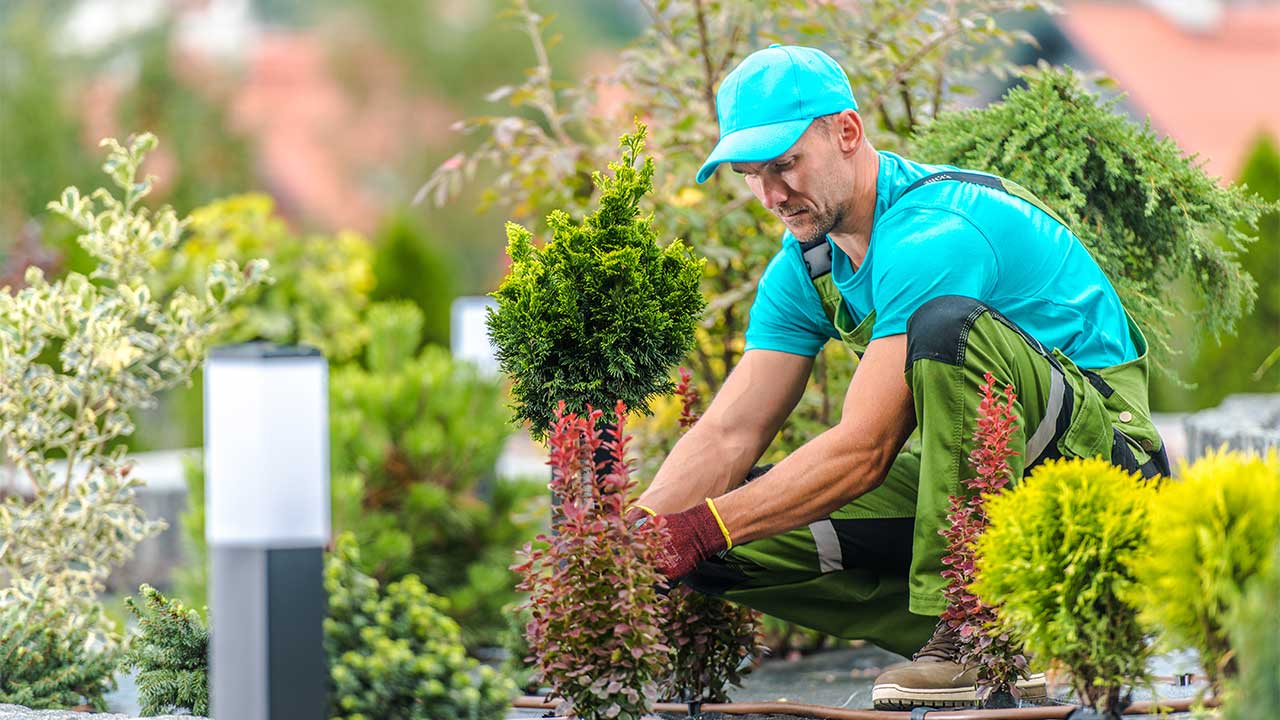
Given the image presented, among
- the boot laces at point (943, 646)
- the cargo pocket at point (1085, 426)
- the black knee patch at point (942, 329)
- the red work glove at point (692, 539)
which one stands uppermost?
the black knee patch at point (942, 329)

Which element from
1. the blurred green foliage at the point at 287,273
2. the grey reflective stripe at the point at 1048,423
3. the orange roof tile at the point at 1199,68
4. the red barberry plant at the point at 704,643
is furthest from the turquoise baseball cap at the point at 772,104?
the orange roof tile at the point at 1199,68

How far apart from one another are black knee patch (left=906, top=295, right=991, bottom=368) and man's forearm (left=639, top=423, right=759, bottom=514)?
575 mm

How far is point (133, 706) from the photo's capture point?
393cm

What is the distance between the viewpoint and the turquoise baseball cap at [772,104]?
2.96m

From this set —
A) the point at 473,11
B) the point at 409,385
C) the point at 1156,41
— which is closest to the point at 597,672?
the point at 409,385

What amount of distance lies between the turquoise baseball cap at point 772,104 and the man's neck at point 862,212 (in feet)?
0.56

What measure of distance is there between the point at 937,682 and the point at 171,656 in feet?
5.16

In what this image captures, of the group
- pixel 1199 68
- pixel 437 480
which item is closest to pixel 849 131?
pixel 437 480

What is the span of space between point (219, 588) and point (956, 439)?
1400 millimetres

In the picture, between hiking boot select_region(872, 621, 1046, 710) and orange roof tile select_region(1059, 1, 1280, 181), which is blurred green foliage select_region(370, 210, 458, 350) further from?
orange roof tile select_region(1059, 1, 1280, 181)

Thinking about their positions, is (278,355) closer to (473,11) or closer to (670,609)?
(670,609)

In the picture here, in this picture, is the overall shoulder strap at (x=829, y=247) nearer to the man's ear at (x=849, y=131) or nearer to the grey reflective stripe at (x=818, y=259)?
the grey reflective stripe at (x=818, y=259)

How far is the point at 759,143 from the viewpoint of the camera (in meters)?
2.96

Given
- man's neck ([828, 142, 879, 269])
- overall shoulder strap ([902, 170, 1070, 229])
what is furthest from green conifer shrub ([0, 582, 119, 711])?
overall shoulder strap ([902, 170, 1070, 229])
